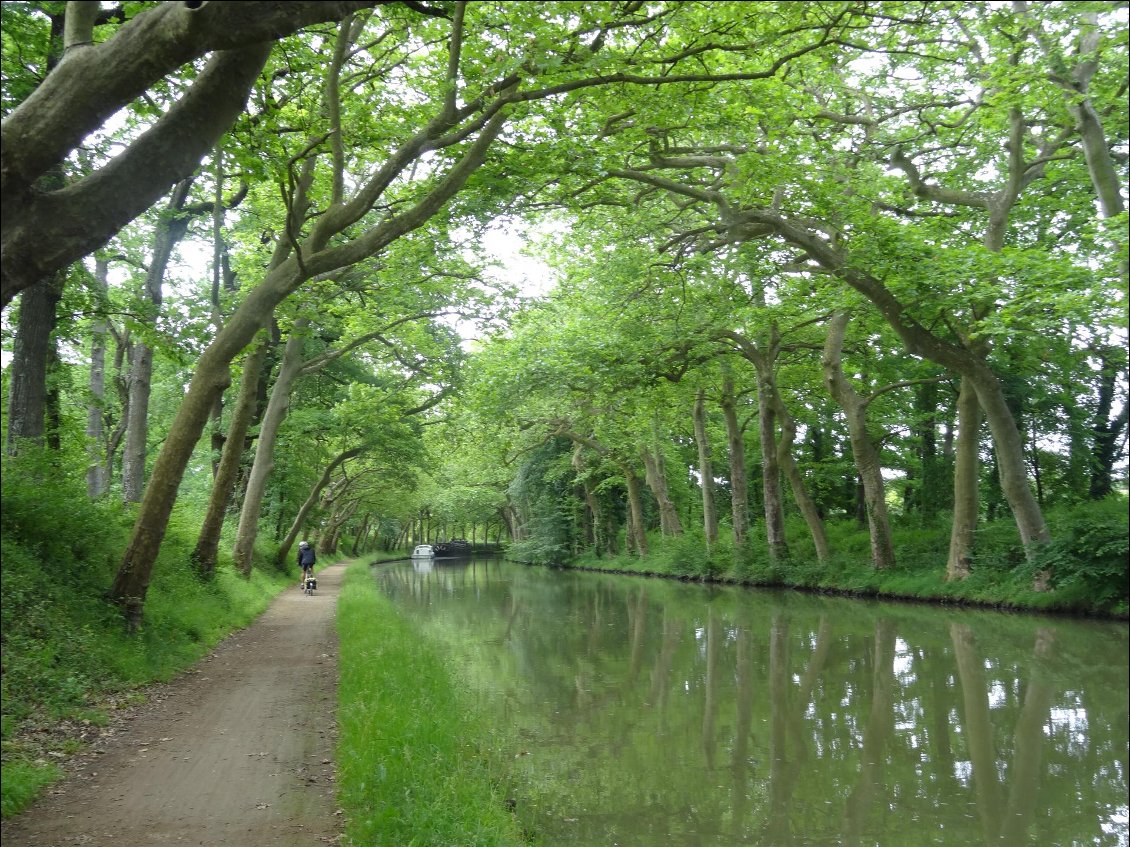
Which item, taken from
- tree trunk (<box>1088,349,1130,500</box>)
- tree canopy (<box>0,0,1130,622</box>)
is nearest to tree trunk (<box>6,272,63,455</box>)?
tree canopy (<box>0,0,1130,622</box>)

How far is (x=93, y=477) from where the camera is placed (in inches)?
826

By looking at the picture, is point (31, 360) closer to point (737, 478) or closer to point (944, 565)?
point (944, 565)

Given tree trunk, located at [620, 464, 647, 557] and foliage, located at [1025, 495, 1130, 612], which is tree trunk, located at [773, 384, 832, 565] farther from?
tree trunk, located at [620, 464, 647, 557]

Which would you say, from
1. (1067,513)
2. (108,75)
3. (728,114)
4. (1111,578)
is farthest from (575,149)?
(1067,513)

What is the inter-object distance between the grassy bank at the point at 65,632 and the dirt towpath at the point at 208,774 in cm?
26

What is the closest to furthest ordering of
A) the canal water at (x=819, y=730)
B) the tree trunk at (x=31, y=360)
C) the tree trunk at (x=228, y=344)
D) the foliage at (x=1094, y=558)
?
the canal water at (x=819, y=730) → the tree trunk at (x=228, y=344) → the tree trunk at (x=31, y=360) → the foliage at (x=1094, y=558)

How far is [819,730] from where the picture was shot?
9375 mm

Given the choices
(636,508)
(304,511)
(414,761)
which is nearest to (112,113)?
(414,761)

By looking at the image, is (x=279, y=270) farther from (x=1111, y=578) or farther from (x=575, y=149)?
(x=1111, y=578)

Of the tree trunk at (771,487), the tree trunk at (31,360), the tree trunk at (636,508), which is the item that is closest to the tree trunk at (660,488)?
the tree trunk at (636,508)

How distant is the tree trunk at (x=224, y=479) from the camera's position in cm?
1642

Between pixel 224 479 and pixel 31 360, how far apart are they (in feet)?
18.4

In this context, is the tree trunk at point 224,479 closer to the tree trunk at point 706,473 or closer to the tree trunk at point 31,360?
the tree trunk at point 31,360

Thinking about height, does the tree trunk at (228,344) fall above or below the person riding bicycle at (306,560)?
above
